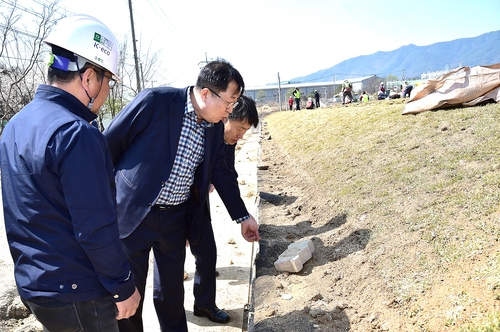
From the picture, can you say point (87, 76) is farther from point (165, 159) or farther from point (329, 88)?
point (329, 88)

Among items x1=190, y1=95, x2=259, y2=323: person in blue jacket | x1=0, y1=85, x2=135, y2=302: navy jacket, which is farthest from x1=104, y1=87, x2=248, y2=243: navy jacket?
x1=0, y1=85, x2=135, y2=302: navy jacket

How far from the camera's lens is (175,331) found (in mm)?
3025

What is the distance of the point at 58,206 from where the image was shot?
158 cm

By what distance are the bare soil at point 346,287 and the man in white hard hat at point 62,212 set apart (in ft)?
6.47

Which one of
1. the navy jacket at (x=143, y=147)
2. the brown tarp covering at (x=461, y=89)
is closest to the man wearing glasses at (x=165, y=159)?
the navy jacket at (x=143, y=147)

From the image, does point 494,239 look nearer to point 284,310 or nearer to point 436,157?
point 284,310

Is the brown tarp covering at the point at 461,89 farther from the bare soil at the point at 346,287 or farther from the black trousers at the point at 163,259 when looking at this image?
the black trousers at the point at 163,259

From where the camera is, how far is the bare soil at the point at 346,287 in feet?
8.61

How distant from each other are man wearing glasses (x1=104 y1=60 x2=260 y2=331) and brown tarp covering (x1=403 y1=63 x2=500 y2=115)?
17.5ft

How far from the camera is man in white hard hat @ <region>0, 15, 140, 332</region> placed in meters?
1.52

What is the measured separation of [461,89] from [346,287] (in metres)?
4.69

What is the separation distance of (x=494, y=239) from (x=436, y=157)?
2220 mm

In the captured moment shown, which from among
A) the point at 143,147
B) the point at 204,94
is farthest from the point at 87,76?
the point at 204,94

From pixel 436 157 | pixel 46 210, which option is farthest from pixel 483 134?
pixel 46 210
